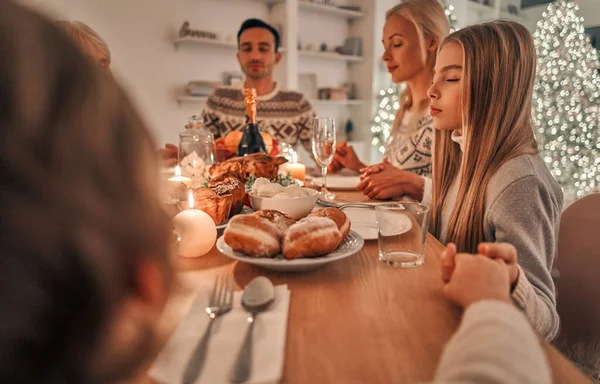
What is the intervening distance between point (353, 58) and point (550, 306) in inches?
164

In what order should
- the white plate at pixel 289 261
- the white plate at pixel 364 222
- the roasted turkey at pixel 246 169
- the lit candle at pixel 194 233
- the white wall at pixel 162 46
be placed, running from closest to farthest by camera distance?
the white plate at pixel 289 261 → the lit candle at pixel 194 233 → the white plate at pixel 364 222 → the roasted turkey at pixel 246 169 → the white wall at pixel 162 46

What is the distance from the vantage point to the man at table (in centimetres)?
286

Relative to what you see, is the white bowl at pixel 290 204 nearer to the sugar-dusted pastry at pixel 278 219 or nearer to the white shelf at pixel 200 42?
the sugar-dusted pastry at pixel 278 219

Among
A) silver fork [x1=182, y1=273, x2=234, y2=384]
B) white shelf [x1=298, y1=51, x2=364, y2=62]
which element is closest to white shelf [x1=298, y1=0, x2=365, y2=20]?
white shelf [x1=298, y1=51, x2=364, y2=62]

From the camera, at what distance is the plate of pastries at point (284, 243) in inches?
26.2

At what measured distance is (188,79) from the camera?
3.59 metres

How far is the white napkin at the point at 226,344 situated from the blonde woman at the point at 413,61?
137 cm

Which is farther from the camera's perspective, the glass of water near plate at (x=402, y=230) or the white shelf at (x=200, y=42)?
the white shelf at (x=200, y=42)

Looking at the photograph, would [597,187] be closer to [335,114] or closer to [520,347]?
[335,114]

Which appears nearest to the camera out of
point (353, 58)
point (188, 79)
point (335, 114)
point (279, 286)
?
point (279, 286)

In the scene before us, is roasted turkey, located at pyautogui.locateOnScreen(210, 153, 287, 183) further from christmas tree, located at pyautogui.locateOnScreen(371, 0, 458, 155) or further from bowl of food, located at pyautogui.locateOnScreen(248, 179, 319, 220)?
christmas tree, located at pyautogui.locateOnScreen(371, 0, 458, 155)

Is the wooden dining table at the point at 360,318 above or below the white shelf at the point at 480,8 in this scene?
below

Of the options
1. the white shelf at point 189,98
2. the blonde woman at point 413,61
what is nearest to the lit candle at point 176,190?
the blonde woman at point 413,61

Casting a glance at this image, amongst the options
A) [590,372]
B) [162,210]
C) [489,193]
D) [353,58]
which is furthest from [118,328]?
[353,58]
